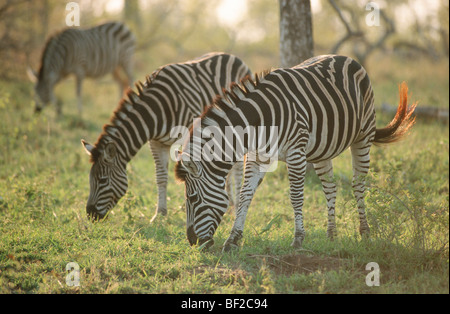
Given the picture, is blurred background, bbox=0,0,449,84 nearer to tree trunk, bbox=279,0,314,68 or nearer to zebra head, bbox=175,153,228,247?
tree trunk, bbox=279,0,314,68

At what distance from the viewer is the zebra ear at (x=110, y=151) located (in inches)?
223

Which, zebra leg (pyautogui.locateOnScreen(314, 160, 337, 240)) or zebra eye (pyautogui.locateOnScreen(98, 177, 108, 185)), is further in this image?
zebra eye (pyautogui.locateOnScreen(98, 177, 108, 185))

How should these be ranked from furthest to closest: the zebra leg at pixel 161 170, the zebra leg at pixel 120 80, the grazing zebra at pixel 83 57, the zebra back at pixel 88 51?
1. the zebra leg at pixel 120 80
2. the zebra back at pixel 88 51
3. the grazing zebra at pixel 83 57
4. the zebra leg at pixel 161 170

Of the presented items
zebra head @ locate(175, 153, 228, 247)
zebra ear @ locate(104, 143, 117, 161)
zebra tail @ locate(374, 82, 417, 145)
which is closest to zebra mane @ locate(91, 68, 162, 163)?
zebra ear @ locate(104, 143, 117, 161)

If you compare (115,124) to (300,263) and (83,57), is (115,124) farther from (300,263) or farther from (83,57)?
(83,57)

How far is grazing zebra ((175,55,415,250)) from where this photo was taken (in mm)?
4703

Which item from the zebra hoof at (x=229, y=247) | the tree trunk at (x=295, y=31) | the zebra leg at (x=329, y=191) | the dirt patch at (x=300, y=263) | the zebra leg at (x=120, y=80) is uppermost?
the zebra leg at (x=120, y=80)

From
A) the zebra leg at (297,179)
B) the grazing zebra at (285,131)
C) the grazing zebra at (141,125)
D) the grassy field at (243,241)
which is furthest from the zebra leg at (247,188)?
the grazing zebra at (141,125)

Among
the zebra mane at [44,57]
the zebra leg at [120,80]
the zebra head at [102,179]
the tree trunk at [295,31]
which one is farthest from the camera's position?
the zebra leg at [120,80]

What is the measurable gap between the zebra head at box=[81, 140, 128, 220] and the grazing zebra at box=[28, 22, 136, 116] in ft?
19.5

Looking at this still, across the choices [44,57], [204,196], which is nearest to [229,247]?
[204,196]

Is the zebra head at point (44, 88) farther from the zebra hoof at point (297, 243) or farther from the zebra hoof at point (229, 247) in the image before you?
the zebra hoof at point (297, 243)

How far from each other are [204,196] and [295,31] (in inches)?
160

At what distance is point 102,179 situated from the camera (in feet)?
19.0
